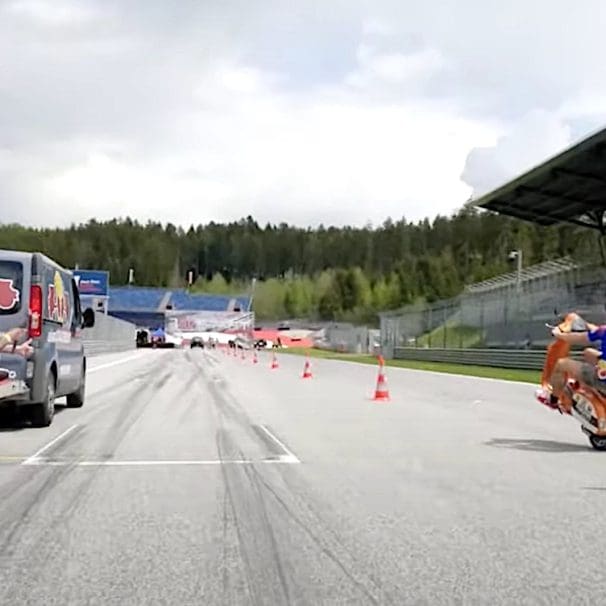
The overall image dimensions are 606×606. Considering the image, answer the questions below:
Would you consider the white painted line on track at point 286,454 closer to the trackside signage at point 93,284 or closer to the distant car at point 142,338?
the trackside signage at point 93,284

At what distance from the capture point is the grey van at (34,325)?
14117mm

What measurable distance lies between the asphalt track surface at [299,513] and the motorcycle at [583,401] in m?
0.37

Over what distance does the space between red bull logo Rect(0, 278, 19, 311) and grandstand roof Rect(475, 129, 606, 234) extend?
30.3 meters

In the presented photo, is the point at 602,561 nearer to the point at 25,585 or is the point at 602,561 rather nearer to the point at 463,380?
the point at 25,585

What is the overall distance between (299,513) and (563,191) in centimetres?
4380

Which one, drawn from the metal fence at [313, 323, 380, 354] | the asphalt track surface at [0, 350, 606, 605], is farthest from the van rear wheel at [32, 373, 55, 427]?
the metal fence at [313, 323, 380, 354]

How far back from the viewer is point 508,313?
52.7 meters

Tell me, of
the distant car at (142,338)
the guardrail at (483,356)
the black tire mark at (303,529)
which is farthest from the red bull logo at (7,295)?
the distant car at (142,338)

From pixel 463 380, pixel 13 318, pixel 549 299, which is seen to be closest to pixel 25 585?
pixel 13 318

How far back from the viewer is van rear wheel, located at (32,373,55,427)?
15.2m

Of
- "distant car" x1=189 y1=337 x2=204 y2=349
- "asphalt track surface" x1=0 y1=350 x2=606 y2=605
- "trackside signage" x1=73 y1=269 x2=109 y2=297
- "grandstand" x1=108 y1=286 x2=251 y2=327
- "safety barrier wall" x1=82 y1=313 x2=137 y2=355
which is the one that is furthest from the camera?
"grandstand" x1=108 y1=286 x2=251 y2=327

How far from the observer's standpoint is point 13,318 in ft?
46.6

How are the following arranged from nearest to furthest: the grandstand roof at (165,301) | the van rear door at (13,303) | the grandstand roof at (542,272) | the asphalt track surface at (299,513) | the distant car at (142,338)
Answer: the asphalt track surface at (299,513)
the van rear door at (13,303)
the grandstand roof at (542,272)
the distant car at (142,338)
the grandstand roof at (165,301)

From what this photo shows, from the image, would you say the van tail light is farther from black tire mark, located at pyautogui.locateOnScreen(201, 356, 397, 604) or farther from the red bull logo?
black tire mark, located at pyautogui.locateOnScreen(201, 356, 397, 604)
